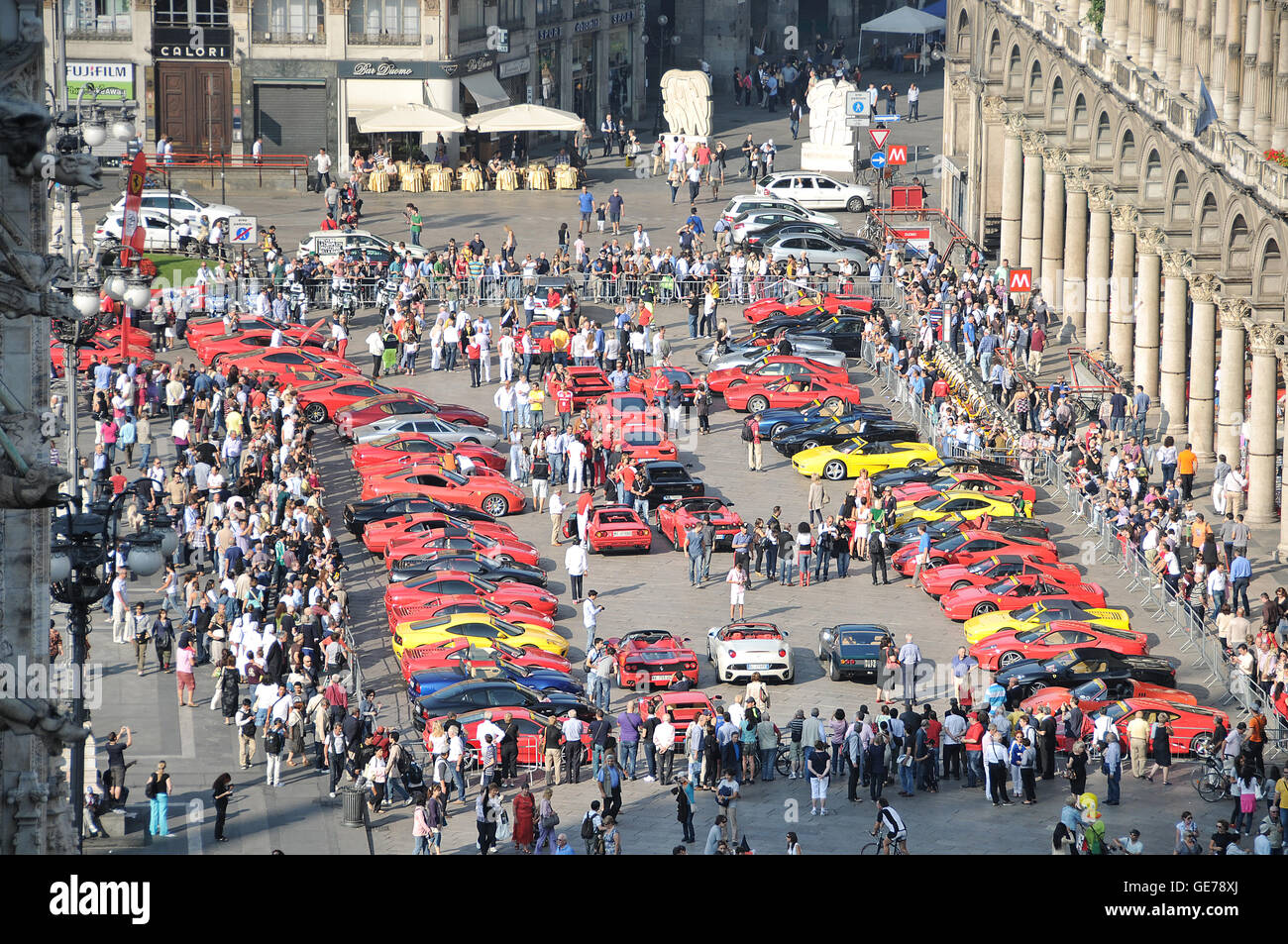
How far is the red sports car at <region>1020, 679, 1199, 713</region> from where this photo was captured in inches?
1574

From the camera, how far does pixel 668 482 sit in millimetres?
51781

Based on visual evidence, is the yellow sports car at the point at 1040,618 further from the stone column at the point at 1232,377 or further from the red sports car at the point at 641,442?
the stone column at the point at 1232,377

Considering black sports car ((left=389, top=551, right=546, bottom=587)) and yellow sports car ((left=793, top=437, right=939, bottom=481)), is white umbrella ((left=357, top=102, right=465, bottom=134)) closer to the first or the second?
yellow sports car ((left=793, top=437, right=939, bottom=481))

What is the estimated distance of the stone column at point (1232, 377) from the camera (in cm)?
5419

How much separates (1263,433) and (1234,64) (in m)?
9.39

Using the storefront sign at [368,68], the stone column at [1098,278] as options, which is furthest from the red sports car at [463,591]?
the storefront sign at [368,68]

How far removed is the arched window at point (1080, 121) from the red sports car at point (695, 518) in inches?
920

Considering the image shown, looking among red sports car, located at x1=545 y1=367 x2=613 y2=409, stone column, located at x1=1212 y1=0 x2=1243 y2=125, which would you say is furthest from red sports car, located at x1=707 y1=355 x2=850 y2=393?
stone column, located at x1=1212 y1=0 x2=1243 y2=125

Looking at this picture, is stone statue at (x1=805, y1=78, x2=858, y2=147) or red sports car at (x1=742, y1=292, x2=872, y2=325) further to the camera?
stone statue at (x1=805, y1=78, x2=858, y2=147)

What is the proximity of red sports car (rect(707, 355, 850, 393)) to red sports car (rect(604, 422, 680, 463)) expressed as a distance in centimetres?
464

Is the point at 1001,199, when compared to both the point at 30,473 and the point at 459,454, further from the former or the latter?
the point at 30,473

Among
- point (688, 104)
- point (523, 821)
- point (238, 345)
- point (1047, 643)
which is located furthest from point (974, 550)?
point (688, 104)

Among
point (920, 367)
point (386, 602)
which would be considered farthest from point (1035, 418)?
point (386, 602)
